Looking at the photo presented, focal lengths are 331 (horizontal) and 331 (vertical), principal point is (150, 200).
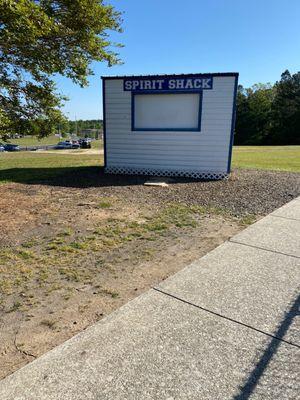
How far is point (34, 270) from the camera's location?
3.75 m

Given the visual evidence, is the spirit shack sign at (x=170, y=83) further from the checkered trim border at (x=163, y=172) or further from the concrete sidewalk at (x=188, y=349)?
the concrete sidewalk at (x=188, y=349)

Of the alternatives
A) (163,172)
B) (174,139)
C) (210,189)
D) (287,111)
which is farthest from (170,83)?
(287,111)

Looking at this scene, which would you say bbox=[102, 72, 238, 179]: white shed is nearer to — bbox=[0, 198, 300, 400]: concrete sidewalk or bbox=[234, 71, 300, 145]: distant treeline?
bbox=[0, 198, 300, 400]: concrete sidewalk

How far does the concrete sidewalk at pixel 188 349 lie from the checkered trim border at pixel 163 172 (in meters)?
6.71

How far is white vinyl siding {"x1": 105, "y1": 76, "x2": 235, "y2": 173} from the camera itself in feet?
32.1

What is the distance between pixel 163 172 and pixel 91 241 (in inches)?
247

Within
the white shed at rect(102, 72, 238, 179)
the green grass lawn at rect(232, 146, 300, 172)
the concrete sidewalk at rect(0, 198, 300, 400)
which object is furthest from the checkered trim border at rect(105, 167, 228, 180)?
the concrete sidewalk at rect(0, 198, 300, 400)

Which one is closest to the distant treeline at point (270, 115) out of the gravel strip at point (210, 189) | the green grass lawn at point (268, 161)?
the green grass lawn at point (268, 161)

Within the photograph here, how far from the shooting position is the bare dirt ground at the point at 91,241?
113 inches

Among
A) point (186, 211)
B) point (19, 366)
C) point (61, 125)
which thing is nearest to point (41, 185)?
point (61, 125)

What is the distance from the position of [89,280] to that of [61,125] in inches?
208

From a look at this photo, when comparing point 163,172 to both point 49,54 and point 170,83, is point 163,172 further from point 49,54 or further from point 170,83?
point 49,54

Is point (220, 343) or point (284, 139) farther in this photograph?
point (284, 139)

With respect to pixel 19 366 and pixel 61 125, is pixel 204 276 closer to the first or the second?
pixel 19 366
